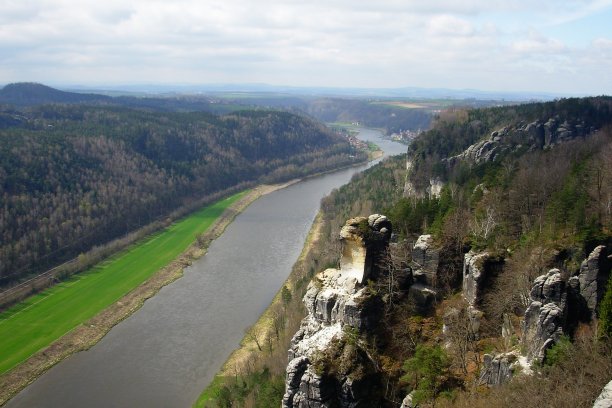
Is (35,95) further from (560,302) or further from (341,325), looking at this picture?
(560,302)

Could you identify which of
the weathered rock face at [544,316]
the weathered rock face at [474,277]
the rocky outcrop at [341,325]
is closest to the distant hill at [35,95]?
the rocky outcrop at [341,325]

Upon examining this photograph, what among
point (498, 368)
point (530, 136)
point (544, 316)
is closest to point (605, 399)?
point (544, 316)

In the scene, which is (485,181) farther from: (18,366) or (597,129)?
(18,366)

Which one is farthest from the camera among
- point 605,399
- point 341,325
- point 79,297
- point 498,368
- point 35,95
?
point 35,95

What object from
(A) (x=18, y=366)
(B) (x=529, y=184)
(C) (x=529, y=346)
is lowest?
(A) (x=18, y=366)

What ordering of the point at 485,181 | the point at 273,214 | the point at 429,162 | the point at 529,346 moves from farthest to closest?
the point at 273,214 < the point at 429,162 < the point at 485,181 < the point at 529,346

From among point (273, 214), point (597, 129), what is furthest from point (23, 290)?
point (597, 129)

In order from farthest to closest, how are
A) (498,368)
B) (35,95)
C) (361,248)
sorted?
(35,95) → (361,248) → (498,368)
